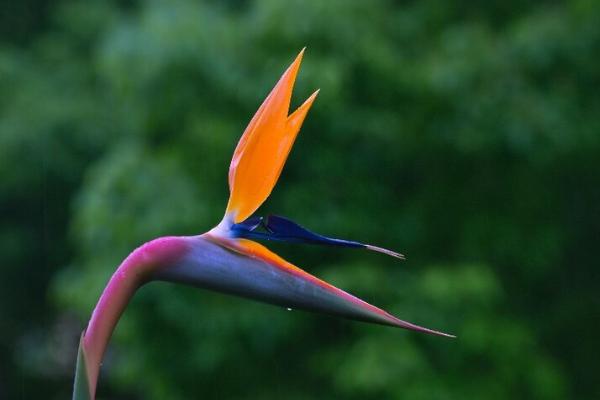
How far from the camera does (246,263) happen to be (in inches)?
37.3

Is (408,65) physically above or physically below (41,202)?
above

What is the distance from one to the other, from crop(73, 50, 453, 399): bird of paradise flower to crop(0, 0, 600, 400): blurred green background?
255cm

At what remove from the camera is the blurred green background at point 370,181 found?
11.9 feet

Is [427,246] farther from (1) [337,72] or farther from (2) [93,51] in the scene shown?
(2) [93,51]

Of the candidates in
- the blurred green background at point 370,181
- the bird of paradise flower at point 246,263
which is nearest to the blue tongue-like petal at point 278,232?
the bird of paradise flower at point 246,263

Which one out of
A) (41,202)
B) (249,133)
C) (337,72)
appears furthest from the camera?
(41,202)

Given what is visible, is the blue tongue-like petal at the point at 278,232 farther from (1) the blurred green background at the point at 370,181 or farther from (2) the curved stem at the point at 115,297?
(1) the blurred green background at the point at 370,181

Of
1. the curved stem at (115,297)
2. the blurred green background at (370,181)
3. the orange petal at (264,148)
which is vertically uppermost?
the orange petal at (264,148)

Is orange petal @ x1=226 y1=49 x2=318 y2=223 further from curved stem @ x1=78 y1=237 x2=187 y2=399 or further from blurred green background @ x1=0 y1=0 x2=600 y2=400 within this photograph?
blurred green background @ x1=0 y1=0 x2=600 y2=400

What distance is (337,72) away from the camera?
3.60 m

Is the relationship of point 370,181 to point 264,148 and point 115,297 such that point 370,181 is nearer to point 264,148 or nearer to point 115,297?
point 264,148

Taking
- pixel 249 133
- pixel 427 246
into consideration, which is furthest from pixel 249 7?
pixel 249 133

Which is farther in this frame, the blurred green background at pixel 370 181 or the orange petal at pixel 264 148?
the blurred green background at pixel 370 181

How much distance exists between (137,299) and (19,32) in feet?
7.23
